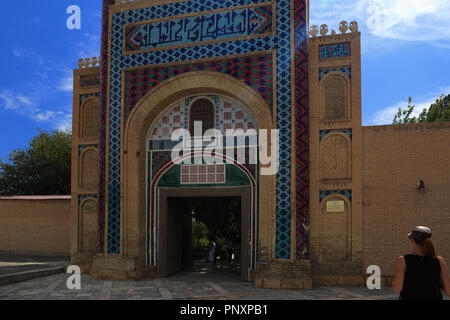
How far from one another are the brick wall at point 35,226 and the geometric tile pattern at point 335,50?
1011 centimetres

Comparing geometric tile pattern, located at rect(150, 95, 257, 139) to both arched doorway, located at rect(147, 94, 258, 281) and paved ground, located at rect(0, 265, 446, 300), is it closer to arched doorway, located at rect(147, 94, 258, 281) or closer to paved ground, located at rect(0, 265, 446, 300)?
arched doorway, located at rect(147, 94, 258, 281)

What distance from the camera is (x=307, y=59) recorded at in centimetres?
965

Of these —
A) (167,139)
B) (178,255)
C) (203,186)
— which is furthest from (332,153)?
(178,255)

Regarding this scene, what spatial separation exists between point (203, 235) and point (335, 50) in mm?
10323

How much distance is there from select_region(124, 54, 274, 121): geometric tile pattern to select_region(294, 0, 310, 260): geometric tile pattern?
67 cm

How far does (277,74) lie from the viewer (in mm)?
9633

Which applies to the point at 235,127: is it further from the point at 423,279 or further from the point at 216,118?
the point at 423,279

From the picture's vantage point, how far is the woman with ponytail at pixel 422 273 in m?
3.30

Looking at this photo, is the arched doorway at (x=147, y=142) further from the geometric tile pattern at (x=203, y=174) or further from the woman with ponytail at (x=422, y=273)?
the woman with ponytail at (x=422, y=273)

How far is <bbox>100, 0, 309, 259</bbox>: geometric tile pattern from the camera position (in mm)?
9383

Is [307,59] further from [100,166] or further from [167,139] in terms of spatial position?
[100,166]

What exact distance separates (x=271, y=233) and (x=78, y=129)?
21.2 ft

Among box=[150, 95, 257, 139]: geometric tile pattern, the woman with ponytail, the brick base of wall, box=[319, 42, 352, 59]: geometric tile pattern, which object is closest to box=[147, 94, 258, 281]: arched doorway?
box=[150, 95, 257, 139]: geometric tile pattern

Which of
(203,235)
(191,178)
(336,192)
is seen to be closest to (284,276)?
(336,192)
